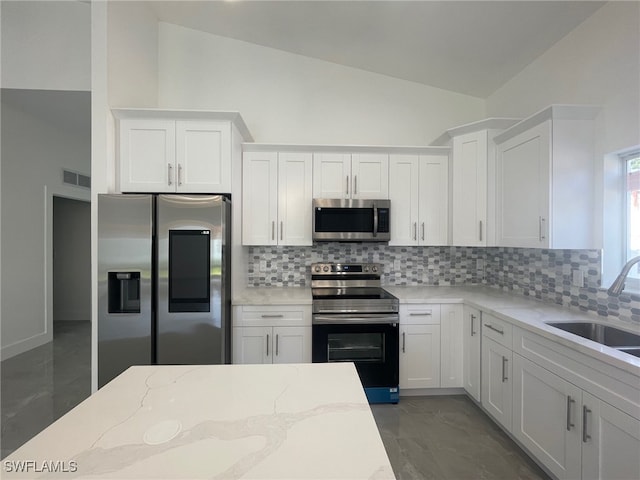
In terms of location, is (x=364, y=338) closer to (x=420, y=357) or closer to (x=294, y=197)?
(x=420, y=357)

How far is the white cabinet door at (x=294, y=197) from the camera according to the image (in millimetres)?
2773

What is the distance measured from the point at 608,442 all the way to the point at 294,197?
2506 mm

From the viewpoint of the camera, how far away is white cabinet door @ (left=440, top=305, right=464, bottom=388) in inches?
98.8

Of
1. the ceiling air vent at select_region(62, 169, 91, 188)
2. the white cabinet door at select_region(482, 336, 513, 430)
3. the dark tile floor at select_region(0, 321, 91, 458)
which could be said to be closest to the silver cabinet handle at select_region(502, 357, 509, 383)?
the white cabinet door at select_region(482, 336, 513, 430)

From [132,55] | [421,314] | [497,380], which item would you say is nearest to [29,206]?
[132,55]

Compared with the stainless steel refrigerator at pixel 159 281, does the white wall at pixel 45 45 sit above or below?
above

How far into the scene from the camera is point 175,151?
2307 millimetres

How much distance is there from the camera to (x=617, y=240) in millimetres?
1886

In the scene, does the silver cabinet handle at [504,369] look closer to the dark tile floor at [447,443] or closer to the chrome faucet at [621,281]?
the dark tile floor at [447,443]

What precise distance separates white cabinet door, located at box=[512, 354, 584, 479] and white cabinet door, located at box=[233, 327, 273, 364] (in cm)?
179

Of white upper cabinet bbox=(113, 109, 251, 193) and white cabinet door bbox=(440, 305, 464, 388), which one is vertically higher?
white upper cabinet bbox=(113, 109, 251, 193)

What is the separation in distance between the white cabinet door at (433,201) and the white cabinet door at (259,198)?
1.44 meters
